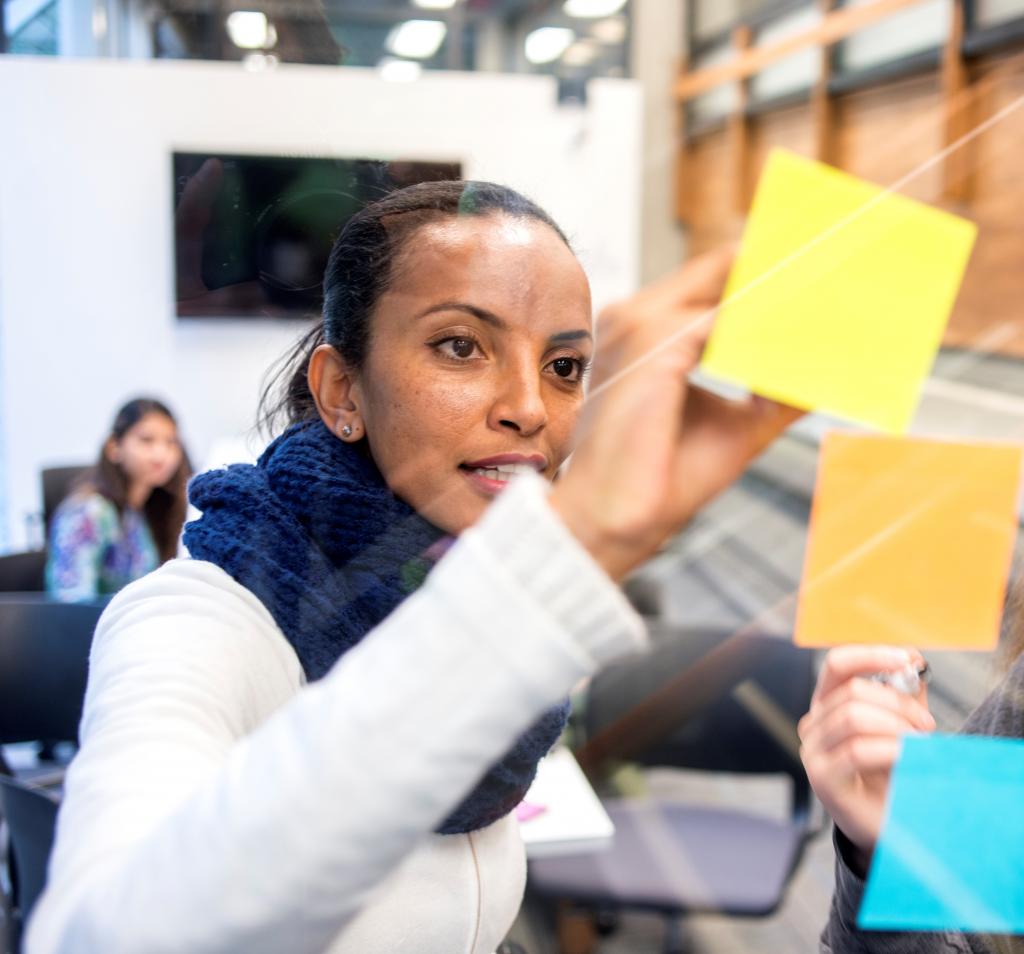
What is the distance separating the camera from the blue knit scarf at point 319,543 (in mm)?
417

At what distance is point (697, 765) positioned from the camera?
1992 millimetres

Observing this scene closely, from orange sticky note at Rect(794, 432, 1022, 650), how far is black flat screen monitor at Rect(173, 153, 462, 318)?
21 centimetres

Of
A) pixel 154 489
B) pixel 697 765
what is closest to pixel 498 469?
pixel 154 489

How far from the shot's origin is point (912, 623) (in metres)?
0.43

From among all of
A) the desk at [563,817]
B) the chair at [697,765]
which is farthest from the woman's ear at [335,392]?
the chair at [697,765]

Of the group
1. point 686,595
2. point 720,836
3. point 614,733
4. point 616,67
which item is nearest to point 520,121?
point 616,67

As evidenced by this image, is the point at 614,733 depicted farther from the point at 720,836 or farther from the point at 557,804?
the point at 557,804

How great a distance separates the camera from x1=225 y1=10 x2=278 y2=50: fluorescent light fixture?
485mm

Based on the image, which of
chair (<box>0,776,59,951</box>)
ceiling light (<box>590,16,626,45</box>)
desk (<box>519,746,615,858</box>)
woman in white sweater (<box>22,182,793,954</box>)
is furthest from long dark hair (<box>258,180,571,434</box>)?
desk (<box>519,746,615,858</box>)

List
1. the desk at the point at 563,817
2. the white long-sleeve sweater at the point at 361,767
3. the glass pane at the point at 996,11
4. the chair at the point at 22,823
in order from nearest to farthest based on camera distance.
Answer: the white long-sleeve sweater at the point at 361,767, the glass pane at the point at 996,11, the chair at the point at 22,823, the desk at the point at 563,817

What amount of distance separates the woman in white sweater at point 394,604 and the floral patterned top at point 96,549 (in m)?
0.10

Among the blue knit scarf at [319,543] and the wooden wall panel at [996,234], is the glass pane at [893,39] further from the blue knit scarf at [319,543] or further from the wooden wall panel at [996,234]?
the blue knit scarf at [319,543]

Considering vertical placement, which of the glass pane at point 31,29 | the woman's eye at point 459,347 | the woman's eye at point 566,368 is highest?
the glass pane at point 31,29

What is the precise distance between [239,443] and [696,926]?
192cm
